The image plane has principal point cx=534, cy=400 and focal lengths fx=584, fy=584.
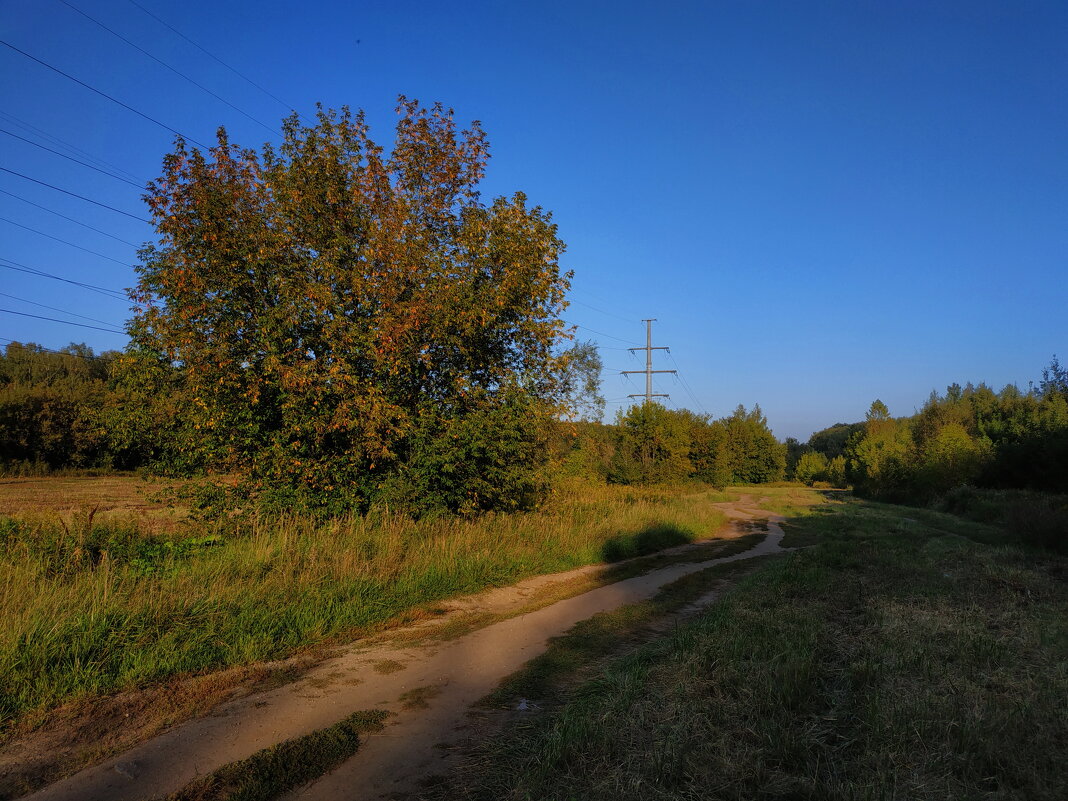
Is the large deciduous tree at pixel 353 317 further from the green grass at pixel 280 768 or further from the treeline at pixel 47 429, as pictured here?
the treeline at pixel 47 429

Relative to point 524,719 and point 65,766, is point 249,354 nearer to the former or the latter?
point 65,766

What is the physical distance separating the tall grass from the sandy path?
1.03m

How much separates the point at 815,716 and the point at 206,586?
660cm

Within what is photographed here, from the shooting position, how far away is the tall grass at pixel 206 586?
5176 mm

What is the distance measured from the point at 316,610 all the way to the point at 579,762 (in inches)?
178

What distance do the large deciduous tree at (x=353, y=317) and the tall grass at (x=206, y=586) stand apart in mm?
1389

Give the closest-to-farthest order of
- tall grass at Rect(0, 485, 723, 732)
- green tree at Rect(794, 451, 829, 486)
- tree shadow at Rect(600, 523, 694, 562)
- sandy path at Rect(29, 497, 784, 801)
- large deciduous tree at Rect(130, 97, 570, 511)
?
sandy path at Rect(29, 497, 784, 801), tall grass at Rect(0, 485, 723, 732), large deciduous tree at Rect(130, 97, 570, 511), tree shadow at Rect(600, 523, 694, 562), green tree at Rect(794, 451, 829, 486)

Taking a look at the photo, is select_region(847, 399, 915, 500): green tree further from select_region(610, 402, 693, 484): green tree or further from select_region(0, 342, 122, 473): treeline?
select_region(0, 342, 122, 473): treeline

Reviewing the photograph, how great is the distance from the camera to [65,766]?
153 inches

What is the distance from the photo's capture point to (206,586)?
703cm

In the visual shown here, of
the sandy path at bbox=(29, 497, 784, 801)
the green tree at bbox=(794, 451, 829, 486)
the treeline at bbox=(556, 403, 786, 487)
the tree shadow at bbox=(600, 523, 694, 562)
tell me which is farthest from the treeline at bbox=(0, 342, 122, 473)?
the green tree at bbox=(794, 451, 829, 486)

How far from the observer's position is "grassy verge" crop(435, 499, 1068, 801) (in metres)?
3.34

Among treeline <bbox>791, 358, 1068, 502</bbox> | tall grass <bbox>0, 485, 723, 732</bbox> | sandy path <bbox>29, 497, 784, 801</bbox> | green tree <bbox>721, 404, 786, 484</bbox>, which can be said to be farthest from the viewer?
green tree <bbox>721, 404, 786, 484</bbox>

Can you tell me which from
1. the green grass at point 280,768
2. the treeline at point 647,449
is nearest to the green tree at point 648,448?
the treeline at point 647,449
